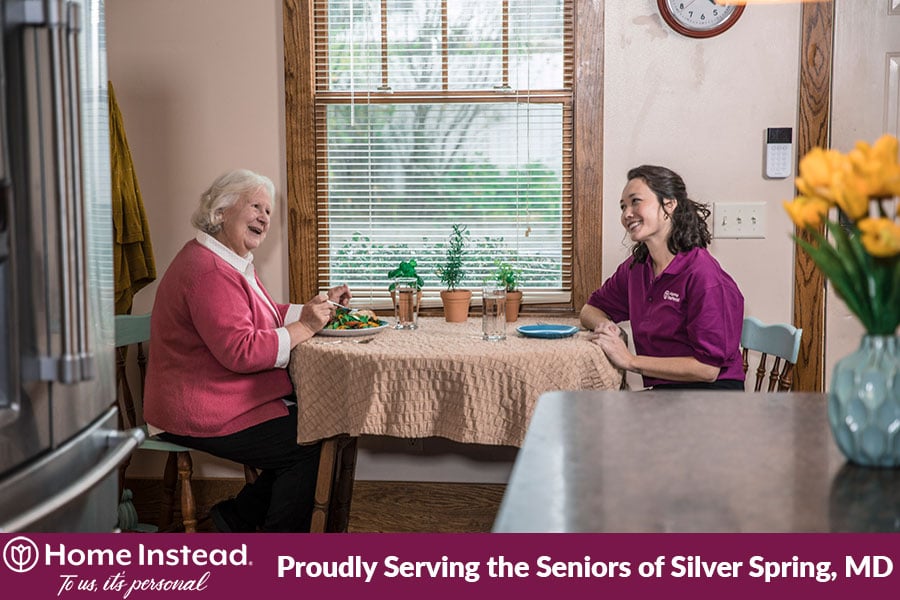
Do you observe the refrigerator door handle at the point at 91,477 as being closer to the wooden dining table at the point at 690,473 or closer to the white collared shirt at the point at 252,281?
the wooden dining table at the point at 690,473

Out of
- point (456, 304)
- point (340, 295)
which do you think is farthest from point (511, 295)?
point (340, 295)

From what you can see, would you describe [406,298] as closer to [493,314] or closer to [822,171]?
[493,314]

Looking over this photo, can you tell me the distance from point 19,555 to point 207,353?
139 cm

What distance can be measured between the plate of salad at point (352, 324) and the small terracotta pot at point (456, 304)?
24 cm

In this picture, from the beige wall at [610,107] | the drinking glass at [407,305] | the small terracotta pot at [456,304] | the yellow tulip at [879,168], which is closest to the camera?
the yellow tulip at [879,168]

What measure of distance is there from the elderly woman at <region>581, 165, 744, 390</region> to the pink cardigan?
3.22ft

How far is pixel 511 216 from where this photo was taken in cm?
335

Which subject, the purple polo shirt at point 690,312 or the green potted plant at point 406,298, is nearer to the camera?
the purple polo shirt at point 690,312

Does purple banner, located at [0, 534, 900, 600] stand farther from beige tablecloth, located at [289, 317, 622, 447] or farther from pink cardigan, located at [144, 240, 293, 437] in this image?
pink cardigan, located at [144, 240, 293, 437]

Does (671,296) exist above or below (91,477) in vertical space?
above

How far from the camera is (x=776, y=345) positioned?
9.04 feet

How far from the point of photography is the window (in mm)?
3293

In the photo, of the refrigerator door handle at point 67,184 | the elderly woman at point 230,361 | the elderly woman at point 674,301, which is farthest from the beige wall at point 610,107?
the refrigerator door handle at point 67,184

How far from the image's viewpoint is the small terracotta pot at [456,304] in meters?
3.08
